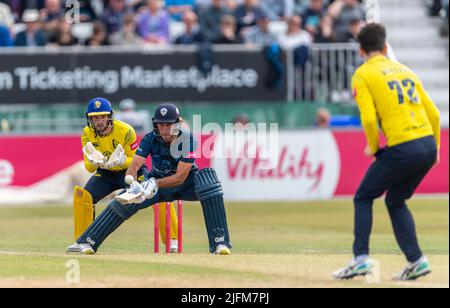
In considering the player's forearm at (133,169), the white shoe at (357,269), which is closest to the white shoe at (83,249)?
the player's forearm at (133,169)

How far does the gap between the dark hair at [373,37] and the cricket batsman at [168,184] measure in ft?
10.4

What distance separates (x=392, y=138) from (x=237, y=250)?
4.70 metres

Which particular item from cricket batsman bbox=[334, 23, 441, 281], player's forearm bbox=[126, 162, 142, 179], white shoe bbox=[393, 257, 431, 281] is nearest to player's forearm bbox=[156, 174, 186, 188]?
player's forearm bbox=[126, 162, 142, 179]

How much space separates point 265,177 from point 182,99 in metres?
2.76

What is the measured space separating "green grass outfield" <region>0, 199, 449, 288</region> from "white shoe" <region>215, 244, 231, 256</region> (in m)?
0.13

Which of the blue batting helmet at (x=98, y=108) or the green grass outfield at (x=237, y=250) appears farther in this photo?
the blue batting helmet at (x=98, y=108)

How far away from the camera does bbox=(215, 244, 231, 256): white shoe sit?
1338 centimetres

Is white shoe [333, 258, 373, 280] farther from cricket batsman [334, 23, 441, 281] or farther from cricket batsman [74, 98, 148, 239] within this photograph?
cricket batsman [74, 98, 148, 239]

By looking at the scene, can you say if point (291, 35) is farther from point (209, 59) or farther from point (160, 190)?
point (160, 190)

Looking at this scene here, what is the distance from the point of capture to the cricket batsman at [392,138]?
10.5m

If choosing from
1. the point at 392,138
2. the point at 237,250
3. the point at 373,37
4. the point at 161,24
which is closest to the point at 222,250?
the point at 237,250

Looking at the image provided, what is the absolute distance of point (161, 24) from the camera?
26297mm

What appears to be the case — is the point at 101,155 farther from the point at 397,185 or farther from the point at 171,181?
the point at 397,185

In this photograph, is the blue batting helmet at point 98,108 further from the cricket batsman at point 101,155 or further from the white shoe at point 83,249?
the white shoe at point 83,249
